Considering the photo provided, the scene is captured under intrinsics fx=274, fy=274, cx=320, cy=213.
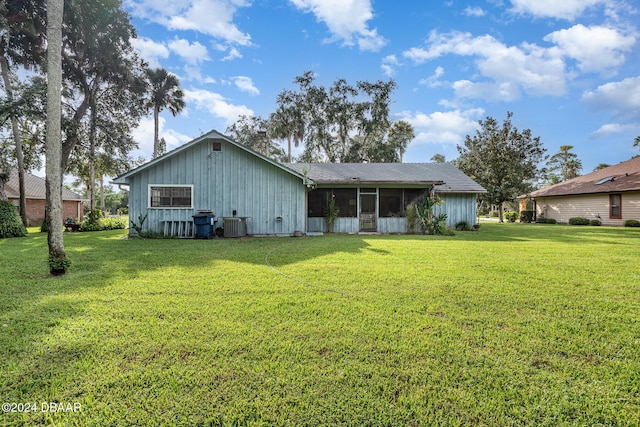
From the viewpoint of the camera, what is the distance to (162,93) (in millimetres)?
21719

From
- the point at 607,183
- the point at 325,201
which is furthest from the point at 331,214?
the point at 607,183

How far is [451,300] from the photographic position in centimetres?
394

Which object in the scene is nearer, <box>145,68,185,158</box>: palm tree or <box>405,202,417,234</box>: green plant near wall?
<box>405,202,417,234</box>: green plant near wall

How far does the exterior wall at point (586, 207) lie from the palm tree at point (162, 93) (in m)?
33.1

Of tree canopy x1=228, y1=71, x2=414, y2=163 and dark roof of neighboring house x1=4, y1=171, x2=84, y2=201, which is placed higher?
tree canopy x1=228, y1=71, x2=414, y2=163

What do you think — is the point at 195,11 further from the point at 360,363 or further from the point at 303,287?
the point at 360,363

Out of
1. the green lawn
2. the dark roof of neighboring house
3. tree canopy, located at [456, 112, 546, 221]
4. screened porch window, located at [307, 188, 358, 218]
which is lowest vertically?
the green lawn

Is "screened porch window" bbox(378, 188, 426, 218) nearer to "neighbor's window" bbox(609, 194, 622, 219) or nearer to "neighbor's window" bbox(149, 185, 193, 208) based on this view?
"neighbor's window" bbox(149, 185, 193, 208)

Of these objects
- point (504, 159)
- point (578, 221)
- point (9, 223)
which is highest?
point (504, 159)

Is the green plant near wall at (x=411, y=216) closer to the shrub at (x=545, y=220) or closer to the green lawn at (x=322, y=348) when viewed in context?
the green lawn at (x=322, y=348)

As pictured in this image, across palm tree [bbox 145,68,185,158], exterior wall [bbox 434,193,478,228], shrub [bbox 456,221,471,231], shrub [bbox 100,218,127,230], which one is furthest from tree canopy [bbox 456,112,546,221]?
shrub [bbox 100,218,127,230]

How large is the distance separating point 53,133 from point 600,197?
29816mm

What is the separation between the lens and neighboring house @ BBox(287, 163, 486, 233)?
13641 millimetres

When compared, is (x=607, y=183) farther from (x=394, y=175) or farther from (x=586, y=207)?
(x=394, y=175)
